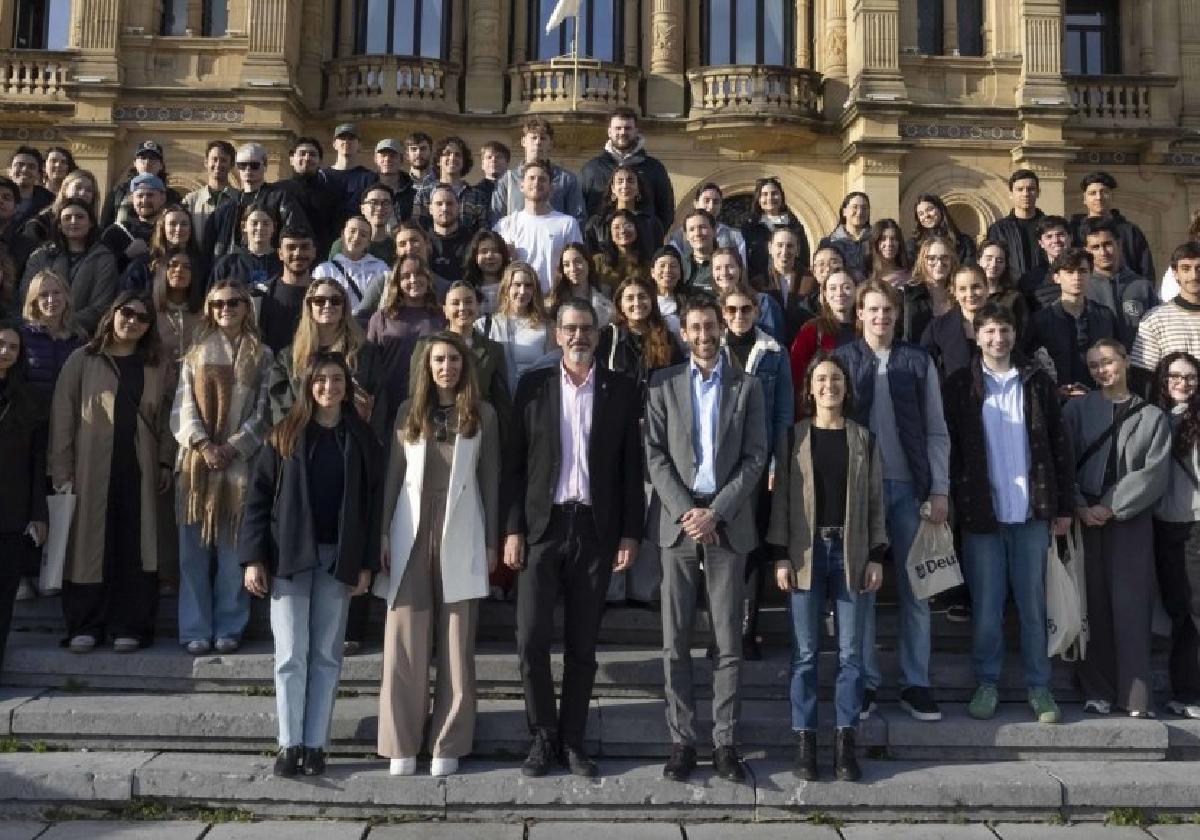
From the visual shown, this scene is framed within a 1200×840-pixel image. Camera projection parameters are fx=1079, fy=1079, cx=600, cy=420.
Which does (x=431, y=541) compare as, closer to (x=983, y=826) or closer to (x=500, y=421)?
(x=500, y=421)

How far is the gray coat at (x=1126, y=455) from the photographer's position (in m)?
6.35

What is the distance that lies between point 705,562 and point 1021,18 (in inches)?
682

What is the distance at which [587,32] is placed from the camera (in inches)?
794

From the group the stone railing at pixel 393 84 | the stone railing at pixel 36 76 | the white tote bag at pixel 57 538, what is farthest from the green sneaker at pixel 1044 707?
the stone railing at pixel 36 76

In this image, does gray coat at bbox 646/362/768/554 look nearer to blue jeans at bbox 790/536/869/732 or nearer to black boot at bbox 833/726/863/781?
blue jeans at bbox 790/536/869/732

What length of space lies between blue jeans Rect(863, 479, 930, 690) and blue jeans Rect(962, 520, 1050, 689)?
0.36 meters

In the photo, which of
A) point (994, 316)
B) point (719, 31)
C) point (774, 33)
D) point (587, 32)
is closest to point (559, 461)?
point (994, 316)

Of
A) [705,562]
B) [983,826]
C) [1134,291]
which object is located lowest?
[983,826]

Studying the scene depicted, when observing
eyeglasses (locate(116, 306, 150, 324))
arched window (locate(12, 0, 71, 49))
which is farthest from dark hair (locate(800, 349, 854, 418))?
arched window (locate(12, 0, 71, 49))

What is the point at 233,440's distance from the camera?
20.7 feet

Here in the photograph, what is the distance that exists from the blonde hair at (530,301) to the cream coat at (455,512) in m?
1.18

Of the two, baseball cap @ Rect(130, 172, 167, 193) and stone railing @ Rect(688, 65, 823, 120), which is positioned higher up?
stone railing @ Rect(688, 65, 823, 120)

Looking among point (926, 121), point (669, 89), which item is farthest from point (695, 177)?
point (926, 121)

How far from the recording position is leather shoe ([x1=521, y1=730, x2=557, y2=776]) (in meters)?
5.54
